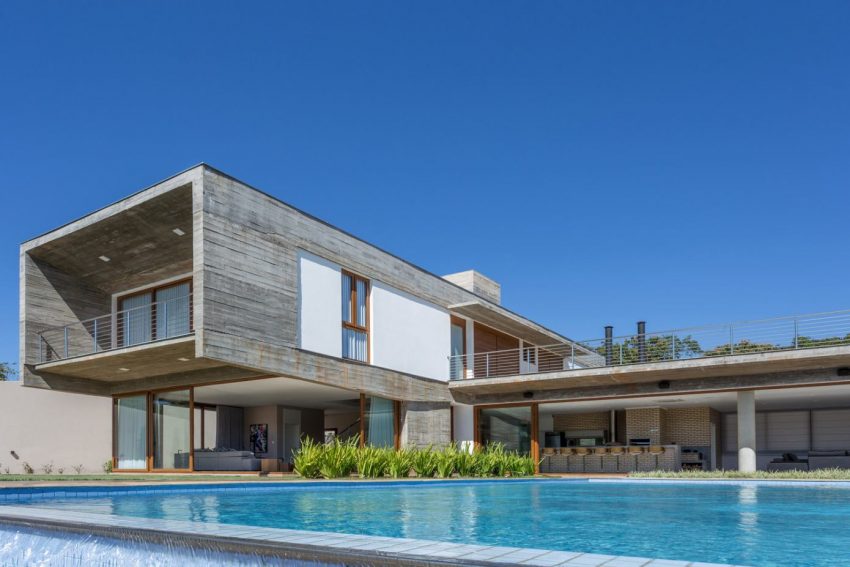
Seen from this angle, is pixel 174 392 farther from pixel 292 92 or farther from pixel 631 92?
pixel 631 92

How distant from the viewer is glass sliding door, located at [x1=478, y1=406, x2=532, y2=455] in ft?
68.2

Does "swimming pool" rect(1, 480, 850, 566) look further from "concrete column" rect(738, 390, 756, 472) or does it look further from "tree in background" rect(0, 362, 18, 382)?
"tree in background" rect(0, 362, 18, 382)

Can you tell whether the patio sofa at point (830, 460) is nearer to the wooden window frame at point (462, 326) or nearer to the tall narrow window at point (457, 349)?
the wooden window frame at point (462, 326)

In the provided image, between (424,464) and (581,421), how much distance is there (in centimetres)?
1233

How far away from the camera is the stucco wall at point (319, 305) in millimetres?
15195

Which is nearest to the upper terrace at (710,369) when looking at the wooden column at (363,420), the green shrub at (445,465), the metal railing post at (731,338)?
the metal railing post at (731,338)

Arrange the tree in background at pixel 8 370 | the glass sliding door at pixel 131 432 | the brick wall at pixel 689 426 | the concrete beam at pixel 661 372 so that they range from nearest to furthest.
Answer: the concrete beam at pixel 661 372 → the glass sliding door at pixel 131 432 → the brick wall at pixel 689 426 → the tree in background at pixel 8 370

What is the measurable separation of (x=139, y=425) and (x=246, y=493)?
390 inches

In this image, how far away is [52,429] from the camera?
20594mm

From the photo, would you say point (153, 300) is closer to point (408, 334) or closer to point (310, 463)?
point (408, 334)

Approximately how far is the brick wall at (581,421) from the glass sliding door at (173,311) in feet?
46.7

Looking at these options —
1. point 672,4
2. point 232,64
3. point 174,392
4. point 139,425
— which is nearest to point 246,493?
point 174,392

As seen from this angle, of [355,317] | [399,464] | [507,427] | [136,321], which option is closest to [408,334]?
[355,317]

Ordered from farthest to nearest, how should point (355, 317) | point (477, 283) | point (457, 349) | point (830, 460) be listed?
point (477, 283) < point (457, 349) < point (830, 460) < point (355, 317)
